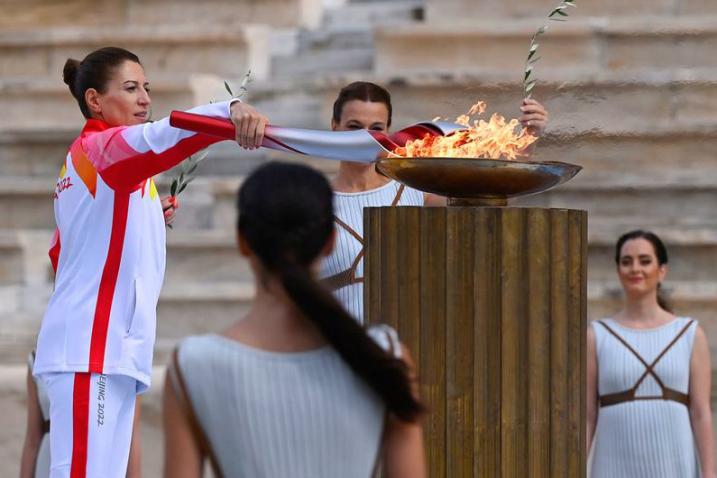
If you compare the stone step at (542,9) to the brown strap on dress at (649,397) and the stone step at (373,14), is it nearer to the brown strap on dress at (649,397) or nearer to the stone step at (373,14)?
the stone step at (373,14)

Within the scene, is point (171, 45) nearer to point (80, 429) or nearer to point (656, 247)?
point (656, 247)

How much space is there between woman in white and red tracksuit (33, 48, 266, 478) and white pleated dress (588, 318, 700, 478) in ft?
6.12

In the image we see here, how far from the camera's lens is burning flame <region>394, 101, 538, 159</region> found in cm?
418

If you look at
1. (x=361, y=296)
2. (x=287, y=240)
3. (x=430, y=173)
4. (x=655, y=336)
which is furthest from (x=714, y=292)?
(x=287, y=240)

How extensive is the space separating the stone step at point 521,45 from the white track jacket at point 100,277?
3.94 m

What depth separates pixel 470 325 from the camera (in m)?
3.79

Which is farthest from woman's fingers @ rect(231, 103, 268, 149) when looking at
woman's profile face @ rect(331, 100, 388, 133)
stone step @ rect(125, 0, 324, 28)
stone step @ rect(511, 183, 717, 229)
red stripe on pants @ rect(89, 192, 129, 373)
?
stone step @ rect(125, 0, 324, 28)

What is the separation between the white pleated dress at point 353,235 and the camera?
4535 millimetres

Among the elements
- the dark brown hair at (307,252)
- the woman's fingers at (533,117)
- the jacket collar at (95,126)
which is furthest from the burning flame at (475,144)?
the dark brown hair at (307,252)

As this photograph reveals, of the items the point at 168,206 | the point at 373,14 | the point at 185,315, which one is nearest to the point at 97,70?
the point at 168,206

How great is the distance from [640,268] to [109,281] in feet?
7.12

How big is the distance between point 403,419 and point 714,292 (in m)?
4.76

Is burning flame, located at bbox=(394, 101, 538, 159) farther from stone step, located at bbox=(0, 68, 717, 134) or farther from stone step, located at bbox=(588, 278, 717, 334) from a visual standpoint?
stone step, located at bbox=(588, 278, 717, 334)

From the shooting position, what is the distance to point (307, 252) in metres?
2.40
